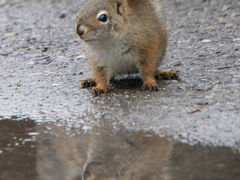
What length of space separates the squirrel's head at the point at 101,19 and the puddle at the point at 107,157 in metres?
0.78

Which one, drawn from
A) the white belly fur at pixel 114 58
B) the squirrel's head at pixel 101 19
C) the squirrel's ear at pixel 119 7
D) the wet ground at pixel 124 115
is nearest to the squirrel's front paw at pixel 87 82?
the wet ground at pixel 124 115

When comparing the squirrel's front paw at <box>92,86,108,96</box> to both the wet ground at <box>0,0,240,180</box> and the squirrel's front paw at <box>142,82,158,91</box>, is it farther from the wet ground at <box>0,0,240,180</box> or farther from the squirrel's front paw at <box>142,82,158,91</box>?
the squirrel's front paw at <box>142,82,158,91</box>

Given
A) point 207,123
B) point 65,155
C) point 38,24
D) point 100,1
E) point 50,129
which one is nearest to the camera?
point 65,155

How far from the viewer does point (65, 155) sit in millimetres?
2578

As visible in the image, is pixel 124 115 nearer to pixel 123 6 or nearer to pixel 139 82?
pixel 139 82

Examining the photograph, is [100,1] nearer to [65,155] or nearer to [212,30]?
[65,155]

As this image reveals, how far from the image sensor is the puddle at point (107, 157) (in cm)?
227

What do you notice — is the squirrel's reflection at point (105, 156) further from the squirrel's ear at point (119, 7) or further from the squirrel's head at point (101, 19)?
the squirrel's ear at point (119, 7)

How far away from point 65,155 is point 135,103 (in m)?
0.81

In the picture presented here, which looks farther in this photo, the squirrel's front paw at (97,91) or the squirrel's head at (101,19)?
the squirrel's front paw at (97,91)

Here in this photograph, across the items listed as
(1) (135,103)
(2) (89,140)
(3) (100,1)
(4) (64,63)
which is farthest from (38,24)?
(2) (89,140)

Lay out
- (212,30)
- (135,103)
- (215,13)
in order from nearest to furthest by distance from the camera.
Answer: (135,103) < (212,30) < (215,13)

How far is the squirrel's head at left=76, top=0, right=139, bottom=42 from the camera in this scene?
11.0 ft

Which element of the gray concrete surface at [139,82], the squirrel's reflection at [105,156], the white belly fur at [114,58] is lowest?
the squirrel's reflection at [105,156]
